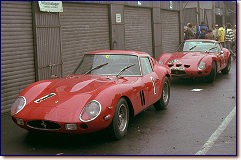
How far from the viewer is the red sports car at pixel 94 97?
502 centimetres

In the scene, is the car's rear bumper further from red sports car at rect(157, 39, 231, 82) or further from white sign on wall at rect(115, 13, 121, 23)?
white sign on wall at rect(115, 13, 121, 23)

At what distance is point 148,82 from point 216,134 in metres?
1.54

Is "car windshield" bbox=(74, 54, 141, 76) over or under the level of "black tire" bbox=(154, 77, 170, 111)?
over

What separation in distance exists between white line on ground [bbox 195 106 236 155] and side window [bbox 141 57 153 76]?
1655mm

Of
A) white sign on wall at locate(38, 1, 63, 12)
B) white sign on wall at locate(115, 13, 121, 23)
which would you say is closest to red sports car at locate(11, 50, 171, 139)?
white sign on wall at locate(38, 1, 63, 12)

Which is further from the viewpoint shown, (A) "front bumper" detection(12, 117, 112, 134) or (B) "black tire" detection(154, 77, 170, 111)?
(B) "black tire" detection(154, 77, 170, 111)

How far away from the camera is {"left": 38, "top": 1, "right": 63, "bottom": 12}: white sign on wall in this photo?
962cm

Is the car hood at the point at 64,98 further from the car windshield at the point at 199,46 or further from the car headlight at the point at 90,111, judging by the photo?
the car windshield at the point at 199,46

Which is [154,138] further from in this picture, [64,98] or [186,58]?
[186,58]

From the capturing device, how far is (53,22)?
402 inches

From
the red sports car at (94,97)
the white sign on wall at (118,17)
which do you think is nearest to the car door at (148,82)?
the red sports car at (94,97)

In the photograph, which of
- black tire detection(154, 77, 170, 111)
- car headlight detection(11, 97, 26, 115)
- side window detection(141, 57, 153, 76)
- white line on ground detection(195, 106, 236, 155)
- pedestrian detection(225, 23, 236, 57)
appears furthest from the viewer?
pedestrian detection(225, 23, 236, 57)

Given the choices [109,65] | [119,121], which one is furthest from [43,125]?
[109,65]

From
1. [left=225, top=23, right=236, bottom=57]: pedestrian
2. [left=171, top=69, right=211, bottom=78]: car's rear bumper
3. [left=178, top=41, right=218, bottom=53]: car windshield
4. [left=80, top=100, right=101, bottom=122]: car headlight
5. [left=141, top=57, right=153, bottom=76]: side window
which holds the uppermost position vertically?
[left=225, top=23, right=236, bottom=57]: pedestrian
